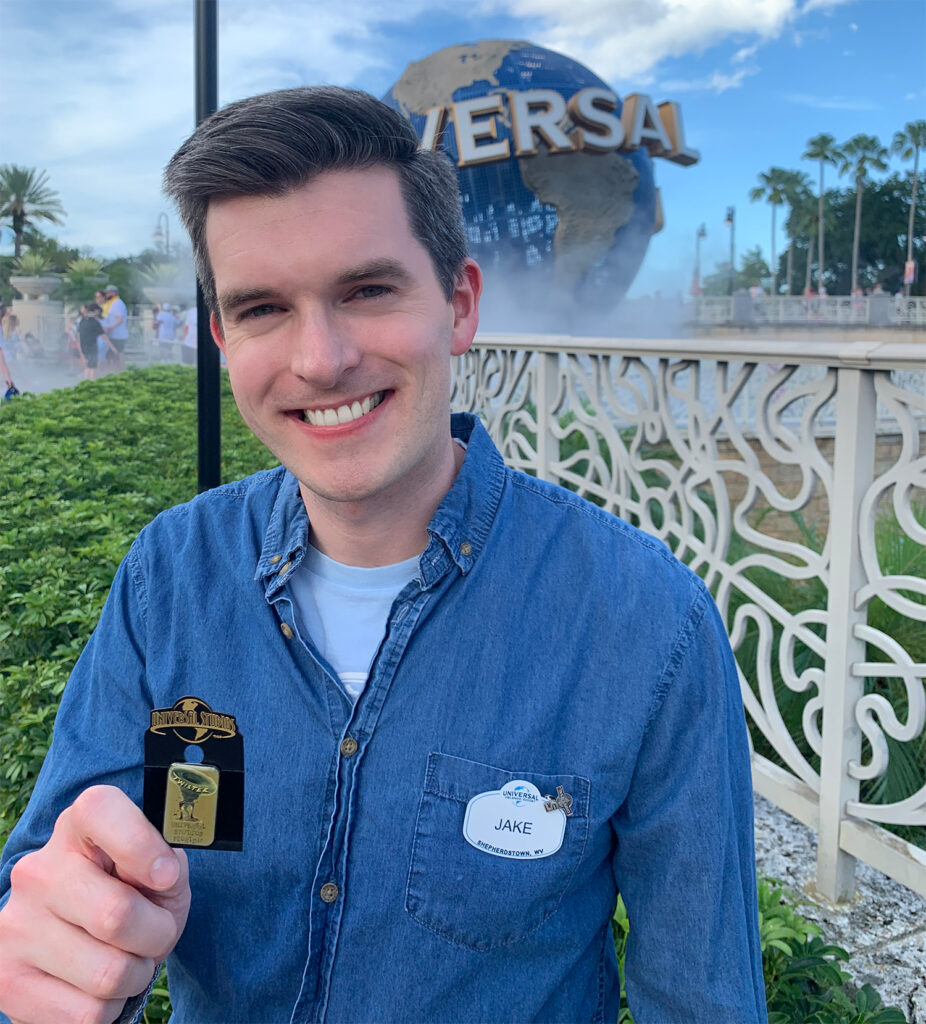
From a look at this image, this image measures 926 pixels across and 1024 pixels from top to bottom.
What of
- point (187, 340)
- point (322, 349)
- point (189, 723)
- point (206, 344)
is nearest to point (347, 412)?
point (322, 349)

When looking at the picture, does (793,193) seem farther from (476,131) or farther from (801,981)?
(801,981)

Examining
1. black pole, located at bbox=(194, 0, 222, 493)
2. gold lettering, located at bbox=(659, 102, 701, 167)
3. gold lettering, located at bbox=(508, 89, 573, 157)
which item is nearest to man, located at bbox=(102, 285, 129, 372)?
black pole, located at bbox=(194, 0, 222, 493)

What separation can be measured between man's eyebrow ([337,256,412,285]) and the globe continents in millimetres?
15998

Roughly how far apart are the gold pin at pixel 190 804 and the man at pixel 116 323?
8.58m

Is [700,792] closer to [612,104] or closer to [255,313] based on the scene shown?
[255,313]

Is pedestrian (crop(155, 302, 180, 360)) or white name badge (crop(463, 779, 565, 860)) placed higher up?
pedestrian (crop(155, 302, 180, 360))

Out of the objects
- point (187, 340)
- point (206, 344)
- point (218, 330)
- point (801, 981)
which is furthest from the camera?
point (187, 340)

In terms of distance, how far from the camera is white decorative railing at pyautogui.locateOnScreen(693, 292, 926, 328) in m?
38.1

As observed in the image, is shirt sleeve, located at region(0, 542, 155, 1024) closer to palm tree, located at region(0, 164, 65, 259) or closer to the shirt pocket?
the shirt pocket

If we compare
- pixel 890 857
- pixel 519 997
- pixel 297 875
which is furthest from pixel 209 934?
pixel 890 857

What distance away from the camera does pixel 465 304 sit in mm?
1513

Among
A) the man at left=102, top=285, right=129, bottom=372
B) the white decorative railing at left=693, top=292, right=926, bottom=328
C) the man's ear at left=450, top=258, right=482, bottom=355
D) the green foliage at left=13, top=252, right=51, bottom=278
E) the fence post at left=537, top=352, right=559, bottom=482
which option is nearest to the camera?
the man's ear at left=450, top=258, right=482, bottom=355

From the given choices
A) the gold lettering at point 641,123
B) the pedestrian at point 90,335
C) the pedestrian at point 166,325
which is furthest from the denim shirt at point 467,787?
the gold lettering at point 641,123

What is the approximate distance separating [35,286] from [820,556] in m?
7.31
